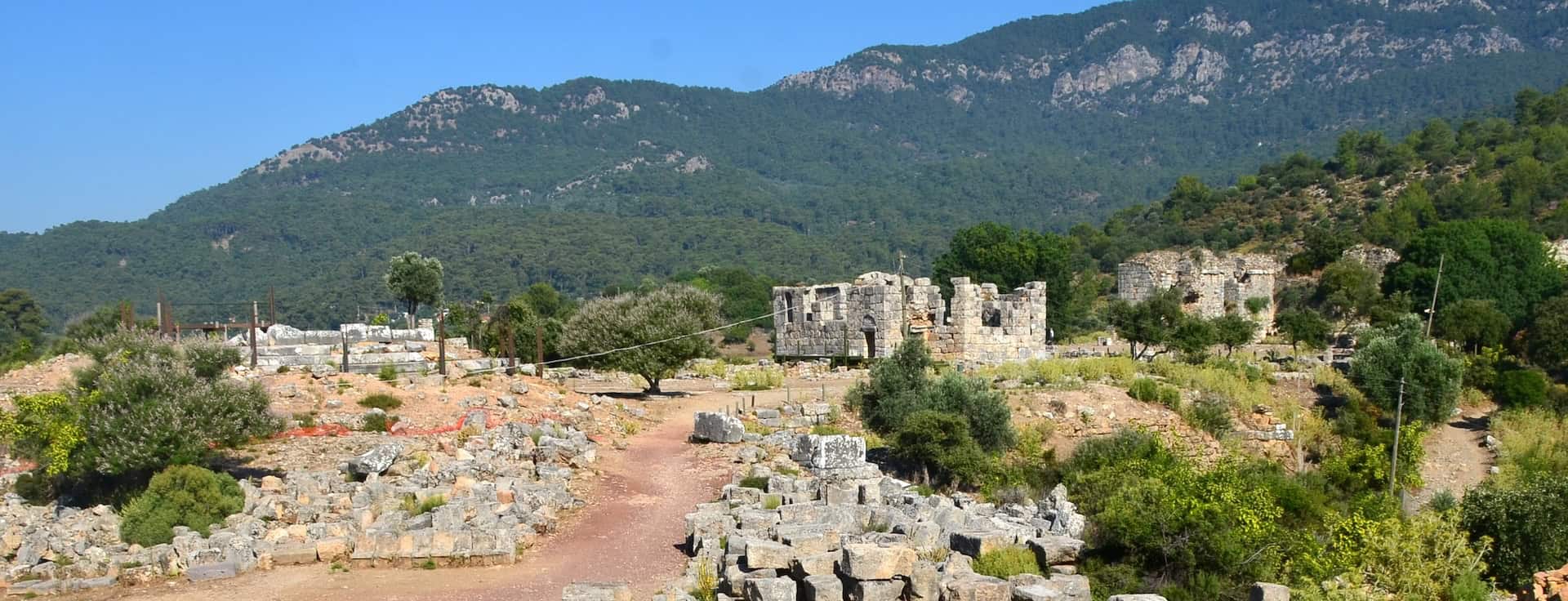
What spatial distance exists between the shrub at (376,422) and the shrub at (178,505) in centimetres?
547

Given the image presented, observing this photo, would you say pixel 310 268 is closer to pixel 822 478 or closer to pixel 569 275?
pixel 569 275

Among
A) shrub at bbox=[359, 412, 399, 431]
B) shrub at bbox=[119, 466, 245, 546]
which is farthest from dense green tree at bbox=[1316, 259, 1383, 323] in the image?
shrub at bbox=[119, 466, 245, 546]

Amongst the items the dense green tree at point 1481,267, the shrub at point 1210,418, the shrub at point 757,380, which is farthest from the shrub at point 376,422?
the dense green tree at point 1481,267

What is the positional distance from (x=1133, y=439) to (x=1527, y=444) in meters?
10.2

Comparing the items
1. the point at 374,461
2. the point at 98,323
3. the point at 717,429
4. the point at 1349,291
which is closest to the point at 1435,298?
the point at 1349,291

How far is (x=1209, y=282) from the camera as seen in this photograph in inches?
1875

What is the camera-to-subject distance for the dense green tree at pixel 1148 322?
3522 cm

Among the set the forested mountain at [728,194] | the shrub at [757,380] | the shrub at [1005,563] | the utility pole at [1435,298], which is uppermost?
the forested mountain at [728,194]

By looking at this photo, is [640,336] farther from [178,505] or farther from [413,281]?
[413,281]

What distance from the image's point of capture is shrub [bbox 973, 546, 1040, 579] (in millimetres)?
13406

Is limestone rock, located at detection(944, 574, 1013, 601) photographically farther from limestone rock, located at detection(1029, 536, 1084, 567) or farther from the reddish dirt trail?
the reddish dirt trail

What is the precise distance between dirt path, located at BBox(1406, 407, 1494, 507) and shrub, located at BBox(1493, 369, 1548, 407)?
59 cm

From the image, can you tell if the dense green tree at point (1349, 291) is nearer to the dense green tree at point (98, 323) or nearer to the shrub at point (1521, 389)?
the shrub at point (1521, 389)

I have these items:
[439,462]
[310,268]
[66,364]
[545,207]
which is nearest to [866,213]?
[545,207]
